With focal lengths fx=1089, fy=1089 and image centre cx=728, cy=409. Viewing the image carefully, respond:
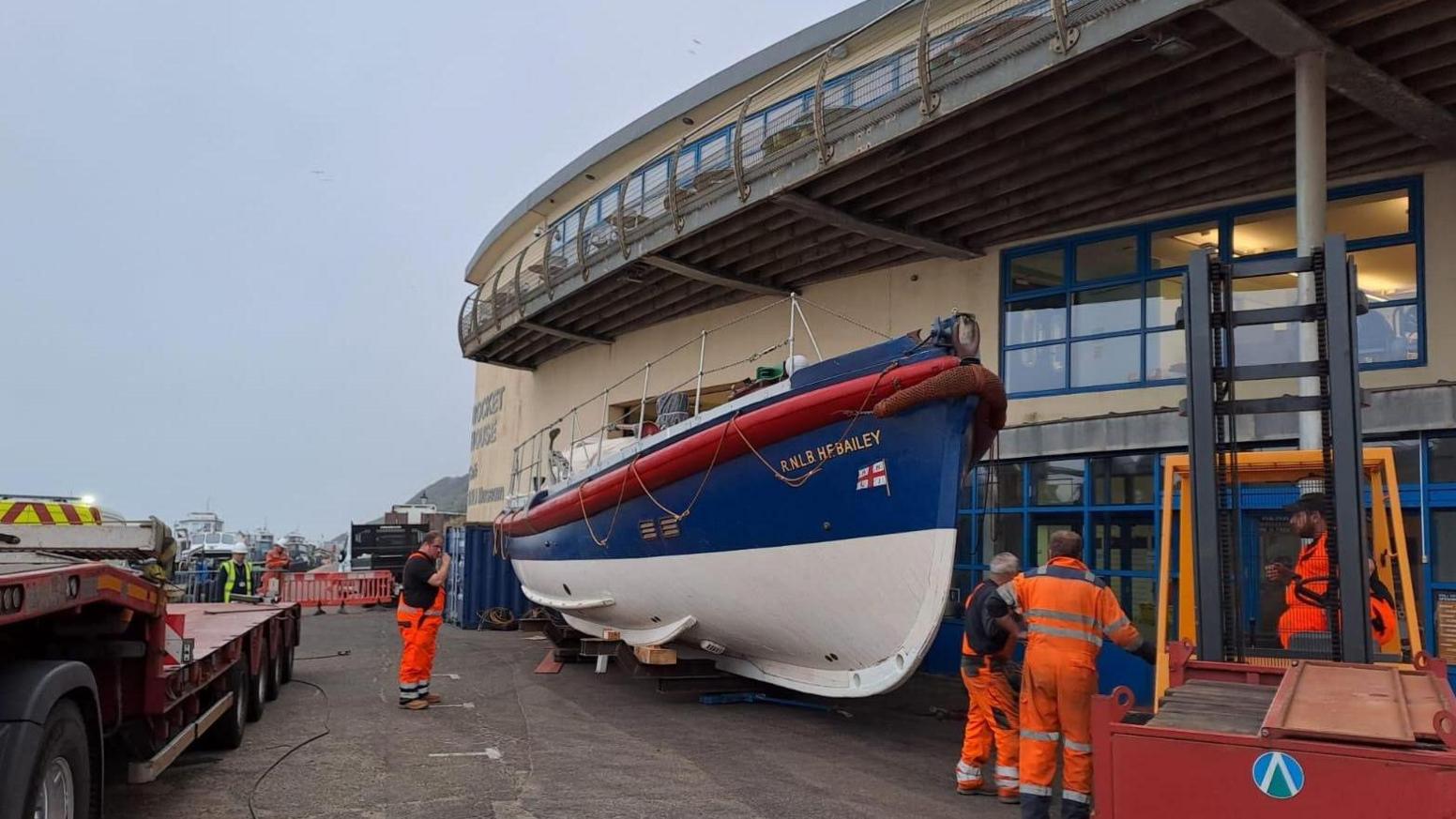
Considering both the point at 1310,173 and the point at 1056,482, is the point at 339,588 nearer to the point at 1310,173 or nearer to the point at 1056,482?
the point at 1056,482

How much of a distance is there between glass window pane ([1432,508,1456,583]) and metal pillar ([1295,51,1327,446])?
1.41m

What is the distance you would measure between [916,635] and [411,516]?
2806 centimetres

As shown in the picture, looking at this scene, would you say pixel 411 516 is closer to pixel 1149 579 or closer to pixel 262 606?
pixel 262 606

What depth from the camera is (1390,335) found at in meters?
8.84

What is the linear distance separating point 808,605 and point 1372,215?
19.2ft

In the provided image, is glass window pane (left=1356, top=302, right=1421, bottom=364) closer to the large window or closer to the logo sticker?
the large window

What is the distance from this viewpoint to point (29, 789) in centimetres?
340

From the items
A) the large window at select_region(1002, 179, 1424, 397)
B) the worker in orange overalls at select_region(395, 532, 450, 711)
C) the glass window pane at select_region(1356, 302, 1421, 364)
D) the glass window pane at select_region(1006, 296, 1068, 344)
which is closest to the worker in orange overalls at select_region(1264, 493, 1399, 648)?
the glass window pane at select_region(1356, 302, 1421, 364)

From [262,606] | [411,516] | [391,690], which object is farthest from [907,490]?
[411,516]

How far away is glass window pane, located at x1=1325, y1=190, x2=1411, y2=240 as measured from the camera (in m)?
8.91

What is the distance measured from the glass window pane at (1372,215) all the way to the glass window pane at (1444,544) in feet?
7.72

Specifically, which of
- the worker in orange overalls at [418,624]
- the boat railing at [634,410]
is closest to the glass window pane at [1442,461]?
the boat railing at [634,410]

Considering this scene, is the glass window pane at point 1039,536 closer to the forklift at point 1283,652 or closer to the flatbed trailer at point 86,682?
the forklift at point 1283,652

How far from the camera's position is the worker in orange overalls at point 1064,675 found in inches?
205
